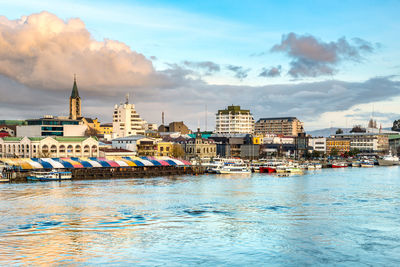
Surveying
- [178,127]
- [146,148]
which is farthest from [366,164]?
[178,127]

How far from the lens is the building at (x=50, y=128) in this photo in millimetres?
106438

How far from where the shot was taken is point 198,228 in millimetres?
33562

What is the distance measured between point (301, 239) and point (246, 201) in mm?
16543

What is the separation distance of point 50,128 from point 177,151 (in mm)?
28248

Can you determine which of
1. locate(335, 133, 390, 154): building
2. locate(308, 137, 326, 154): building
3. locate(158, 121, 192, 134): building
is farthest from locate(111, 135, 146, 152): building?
locate(335, 133, 390, 154): building

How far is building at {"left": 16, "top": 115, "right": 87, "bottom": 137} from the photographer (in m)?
106

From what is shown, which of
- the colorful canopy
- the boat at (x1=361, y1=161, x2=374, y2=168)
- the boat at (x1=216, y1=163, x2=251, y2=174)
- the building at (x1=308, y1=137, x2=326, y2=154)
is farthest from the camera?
the building at (x1=308, y1=137, x2=326, y2=154)

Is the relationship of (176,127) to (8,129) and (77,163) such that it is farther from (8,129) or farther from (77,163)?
(77,163)

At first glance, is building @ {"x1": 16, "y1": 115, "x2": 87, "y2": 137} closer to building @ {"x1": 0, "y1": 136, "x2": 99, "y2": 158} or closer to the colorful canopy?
building @ {"x1": 0, "y1": 136, "x2": 99, "y2": 158}

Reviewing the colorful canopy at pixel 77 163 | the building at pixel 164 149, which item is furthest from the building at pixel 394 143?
the colorful canopy at pixel 77 163

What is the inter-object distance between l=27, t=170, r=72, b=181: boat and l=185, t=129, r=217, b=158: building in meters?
49.5

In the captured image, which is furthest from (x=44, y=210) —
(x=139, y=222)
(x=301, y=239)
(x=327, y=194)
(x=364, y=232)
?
(x=327, y=194)

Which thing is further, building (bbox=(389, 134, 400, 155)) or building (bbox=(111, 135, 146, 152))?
building (bbox=(389, 134, 400, 155))

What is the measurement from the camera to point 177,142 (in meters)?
122
